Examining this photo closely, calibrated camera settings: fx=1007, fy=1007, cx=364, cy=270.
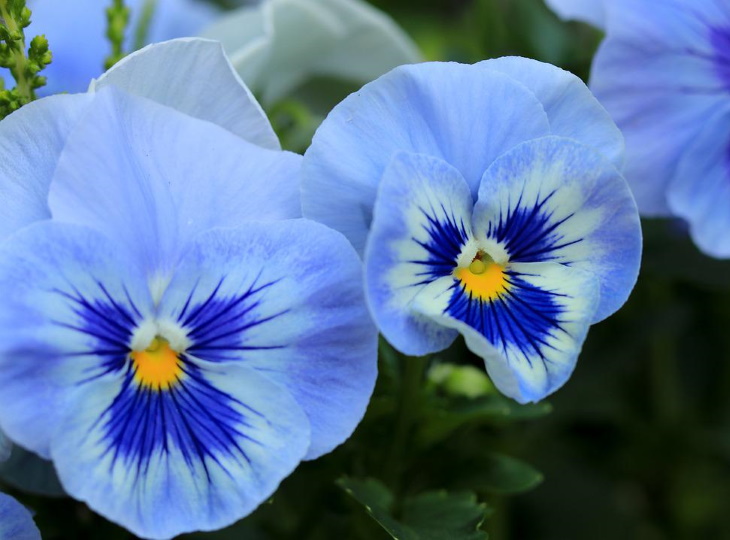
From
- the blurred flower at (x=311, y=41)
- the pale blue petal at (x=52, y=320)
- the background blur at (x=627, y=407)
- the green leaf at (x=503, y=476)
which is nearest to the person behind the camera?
the pale blue petal at (x=52, y=320)

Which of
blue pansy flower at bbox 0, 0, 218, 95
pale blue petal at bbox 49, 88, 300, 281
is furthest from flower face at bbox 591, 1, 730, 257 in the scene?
blue pansy flower at bbox 0, 0, 218, 95

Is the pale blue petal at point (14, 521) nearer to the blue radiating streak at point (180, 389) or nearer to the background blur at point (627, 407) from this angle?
the blue radiating streak at point (180, 389)

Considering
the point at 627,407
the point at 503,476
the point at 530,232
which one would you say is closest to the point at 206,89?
the point at 530,232

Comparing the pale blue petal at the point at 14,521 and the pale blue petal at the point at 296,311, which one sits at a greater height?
the pale blue petal at the point at 296,311

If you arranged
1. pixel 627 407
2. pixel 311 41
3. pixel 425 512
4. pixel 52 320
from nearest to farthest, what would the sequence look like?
1. pixel 52 320
2. pixel 425 512
3. pixel 311 41
4. pixel 627 407

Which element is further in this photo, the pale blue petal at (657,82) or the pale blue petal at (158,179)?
the pale blue petal at (657,82)

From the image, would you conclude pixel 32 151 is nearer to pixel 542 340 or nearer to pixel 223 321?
pixel 223 321

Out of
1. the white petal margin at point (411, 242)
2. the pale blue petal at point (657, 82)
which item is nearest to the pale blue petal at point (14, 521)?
the white petal margin at point (411, 242)
